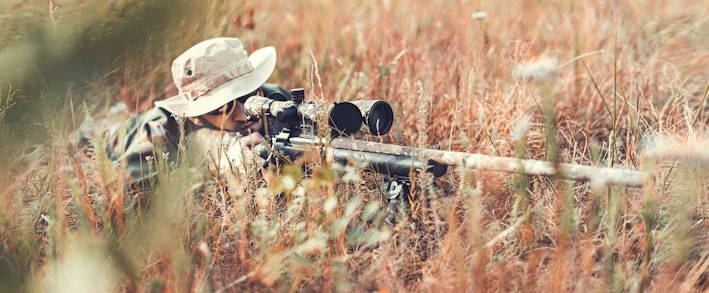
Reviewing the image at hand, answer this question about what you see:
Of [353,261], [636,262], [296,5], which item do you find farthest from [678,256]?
[296,5]

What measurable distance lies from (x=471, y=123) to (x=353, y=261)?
115cm

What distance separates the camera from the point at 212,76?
110 inches

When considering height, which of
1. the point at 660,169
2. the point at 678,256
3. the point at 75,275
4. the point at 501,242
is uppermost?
the point at 75,275

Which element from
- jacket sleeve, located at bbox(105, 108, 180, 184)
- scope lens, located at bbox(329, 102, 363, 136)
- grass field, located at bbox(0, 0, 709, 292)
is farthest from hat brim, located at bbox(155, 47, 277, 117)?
scope lens, located at bbox(329, 102, 363, 136)

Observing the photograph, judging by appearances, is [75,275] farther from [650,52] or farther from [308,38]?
[308,38]

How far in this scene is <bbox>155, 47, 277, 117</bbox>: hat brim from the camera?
273 cm

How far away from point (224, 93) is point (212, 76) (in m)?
0.11

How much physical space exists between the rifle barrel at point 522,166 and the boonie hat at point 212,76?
2.37 feet

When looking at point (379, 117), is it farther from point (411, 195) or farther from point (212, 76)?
point (212, 76)

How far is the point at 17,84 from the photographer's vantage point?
1.51 meters

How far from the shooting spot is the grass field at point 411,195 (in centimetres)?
156

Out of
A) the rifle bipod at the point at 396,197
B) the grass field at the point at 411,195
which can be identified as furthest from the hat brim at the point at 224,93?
the rifle bipod at the point at 396,197

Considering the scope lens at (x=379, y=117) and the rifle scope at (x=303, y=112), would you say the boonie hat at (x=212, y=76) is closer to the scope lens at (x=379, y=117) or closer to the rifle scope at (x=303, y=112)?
the rifle scope at (x=303, y=112)

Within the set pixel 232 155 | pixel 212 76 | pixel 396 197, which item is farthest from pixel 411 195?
pixel 212 76
